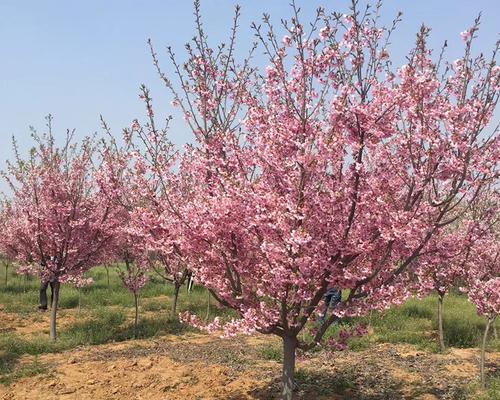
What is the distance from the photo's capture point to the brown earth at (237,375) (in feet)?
27.8

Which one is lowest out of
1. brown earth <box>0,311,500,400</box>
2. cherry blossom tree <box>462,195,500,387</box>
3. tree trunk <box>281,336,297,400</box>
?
brown earth <box>0,311,500,400</box>

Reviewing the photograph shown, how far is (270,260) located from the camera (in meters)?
5.62

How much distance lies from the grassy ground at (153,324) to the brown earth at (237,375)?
0.47 meters

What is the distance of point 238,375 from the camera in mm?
9383

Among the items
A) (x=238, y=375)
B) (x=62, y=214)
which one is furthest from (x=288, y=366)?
(x=62, y=214)

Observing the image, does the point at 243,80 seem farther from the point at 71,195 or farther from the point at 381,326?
the point at 381,326

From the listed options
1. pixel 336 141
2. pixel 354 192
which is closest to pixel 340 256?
pixel 354 192

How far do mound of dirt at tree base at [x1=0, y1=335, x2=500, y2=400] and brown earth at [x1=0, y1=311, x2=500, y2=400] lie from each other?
0.05 feet

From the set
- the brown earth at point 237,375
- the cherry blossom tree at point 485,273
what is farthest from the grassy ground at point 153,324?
the cherry blossom tree at point 485,273

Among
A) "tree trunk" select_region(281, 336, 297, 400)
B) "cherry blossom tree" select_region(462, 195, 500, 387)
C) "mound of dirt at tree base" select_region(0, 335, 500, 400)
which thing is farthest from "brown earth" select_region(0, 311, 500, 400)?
"tree trunk" select_region(281, 336, 297, 400)

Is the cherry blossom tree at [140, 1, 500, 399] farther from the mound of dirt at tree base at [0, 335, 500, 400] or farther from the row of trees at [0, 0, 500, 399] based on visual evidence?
the mound of dirt at tree base at [0, 335, 500, 400]

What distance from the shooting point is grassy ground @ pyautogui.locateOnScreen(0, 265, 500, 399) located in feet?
38.4

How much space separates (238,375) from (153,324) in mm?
6703

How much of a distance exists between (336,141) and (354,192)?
64 cm
